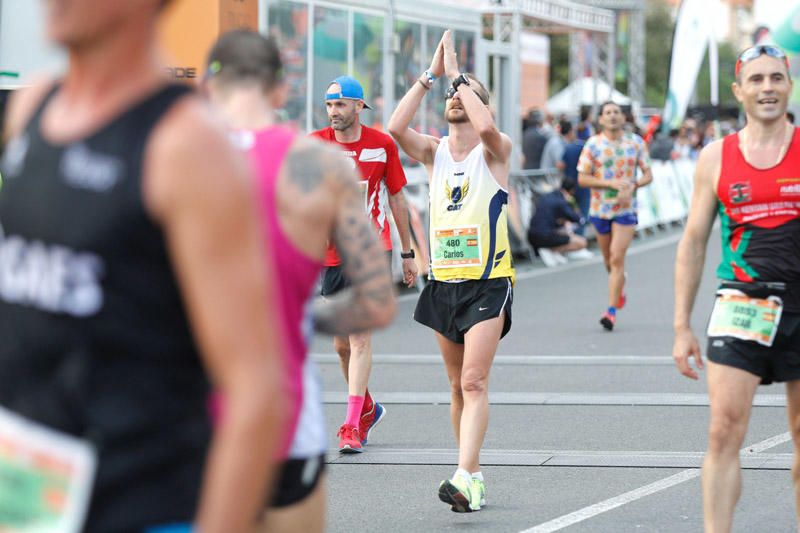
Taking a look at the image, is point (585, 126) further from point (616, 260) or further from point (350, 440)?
point (350, 440)

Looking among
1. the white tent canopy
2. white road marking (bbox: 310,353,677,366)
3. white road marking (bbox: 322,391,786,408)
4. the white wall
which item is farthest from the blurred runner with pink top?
the white tent canopy

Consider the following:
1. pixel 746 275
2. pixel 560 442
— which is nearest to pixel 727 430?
pixel 746 275

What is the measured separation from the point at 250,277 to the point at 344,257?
4.45ft

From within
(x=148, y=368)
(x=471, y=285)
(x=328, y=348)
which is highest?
(x=148, y=368)

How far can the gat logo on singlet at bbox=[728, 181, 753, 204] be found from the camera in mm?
5379

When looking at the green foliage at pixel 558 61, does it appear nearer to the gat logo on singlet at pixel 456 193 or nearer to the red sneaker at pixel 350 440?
the red sneaker at pixel 350 440

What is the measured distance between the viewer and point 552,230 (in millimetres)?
20734

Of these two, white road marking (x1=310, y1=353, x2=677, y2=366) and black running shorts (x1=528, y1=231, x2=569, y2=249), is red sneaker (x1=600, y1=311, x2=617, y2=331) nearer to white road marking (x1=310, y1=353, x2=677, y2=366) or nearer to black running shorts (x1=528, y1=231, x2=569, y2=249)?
white road marking (x1=310, y1=353, x2=677, y2=366)

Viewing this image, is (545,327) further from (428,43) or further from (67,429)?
(67,429)

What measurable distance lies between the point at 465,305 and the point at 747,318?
1.91 m

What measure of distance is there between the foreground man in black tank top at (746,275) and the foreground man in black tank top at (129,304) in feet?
10.8

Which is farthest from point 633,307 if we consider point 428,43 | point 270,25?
point 428,43

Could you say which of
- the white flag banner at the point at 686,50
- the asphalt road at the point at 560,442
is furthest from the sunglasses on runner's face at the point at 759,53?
the white flag banner at the point at 686,50

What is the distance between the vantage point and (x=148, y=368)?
2.33 metres
